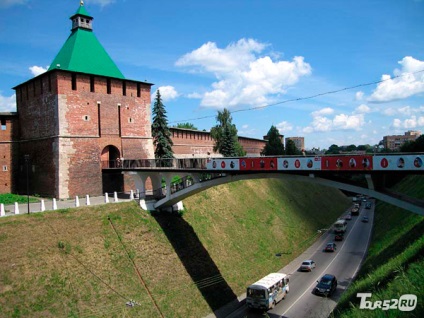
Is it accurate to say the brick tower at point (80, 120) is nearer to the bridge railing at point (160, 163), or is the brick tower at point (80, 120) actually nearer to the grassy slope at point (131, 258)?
the bridge railing at point (160, 163)

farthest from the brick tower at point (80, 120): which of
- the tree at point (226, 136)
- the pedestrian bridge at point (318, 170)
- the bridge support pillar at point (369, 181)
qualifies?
the bridge support pillar at point (369, 181)

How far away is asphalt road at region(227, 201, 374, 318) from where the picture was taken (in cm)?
1609

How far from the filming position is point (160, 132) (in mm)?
30438

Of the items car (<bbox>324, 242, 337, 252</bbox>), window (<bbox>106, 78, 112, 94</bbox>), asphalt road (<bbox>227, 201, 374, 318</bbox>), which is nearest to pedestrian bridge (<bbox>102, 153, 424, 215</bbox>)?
asphalt road (<bbox>227, 201, 374, 318</bbox>)

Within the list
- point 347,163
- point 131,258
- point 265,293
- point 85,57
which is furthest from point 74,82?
point 347,163

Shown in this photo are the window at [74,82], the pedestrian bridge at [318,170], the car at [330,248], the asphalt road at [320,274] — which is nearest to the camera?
the pedestrian bridge at [318,170]

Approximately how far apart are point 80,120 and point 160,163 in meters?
7.45

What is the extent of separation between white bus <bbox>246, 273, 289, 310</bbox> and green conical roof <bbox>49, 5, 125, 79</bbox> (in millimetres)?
19108

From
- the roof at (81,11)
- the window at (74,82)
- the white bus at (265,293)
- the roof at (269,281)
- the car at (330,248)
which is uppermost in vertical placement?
the roof at (81,11)

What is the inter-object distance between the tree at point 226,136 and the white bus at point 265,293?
22.6 meters

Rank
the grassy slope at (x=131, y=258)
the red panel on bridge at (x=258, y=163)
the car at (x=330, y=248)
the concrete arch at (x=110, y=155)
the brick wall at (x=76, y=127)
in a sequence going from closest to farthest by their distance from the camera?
the grassy slope at (x=131, y=258)
the red panel on bridge at (x=258, y=163)
the brick wall at (x=76, y=127)
the concrete arch at (x=110, y=155)
the car at (x=330, y=248)

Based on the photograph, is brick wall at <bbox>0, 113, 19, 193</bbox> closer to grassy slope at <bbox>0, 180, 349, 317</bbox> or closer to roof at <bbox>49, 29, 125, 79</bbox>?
roof at <bbox>49, 29, 125, 79</bbox>

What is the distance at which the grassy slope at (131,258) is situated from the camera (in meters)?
13.3

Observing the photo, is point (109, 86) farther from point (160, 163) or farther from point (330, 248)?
point (330, 248)
